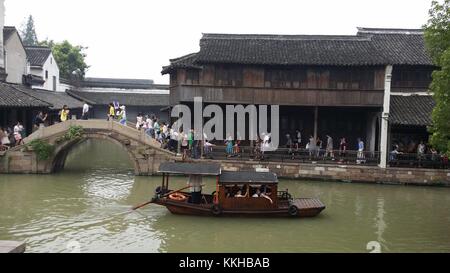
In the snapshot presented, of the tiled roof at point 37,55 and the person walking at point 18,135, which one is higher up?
the tiled roof at point 37,55

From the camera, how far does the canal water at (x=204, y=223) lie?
43.8 feet

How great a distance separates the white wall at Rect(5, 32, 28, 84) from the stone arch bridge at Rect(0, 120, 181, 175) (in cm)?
936

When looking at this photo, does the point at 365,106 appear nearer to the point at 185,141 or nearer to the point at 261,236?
the point at 185,141

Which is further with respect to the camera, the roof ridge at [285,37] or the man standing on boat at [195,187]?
the roof ridge at [285,37]

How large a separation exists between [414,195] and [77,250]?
15.1m

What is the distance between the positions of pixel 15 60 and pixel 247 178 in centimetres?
2288

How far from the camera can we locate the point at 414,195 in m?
21.0

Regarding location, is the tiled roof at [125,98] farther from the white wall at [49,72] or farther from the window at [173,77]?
the window at [173,77]

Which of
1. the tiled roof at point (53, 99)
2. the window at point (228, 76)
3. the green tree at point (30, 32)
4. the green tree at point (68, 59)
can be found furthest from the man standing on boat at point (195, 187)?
the green tree at point (30, 32)

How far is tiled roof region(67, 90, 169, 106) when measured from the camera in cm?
4397

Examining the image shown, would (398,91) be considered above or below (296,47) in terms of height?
below

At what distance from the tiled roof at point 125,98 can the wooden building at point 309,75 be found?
18228 mm

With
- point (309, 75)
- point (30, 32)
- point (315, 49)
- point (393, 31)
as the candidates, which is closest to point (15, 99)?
point (309, 75)

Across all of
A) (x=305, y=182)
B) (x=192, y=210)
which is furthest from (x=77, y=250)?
(x=305, y=182)
